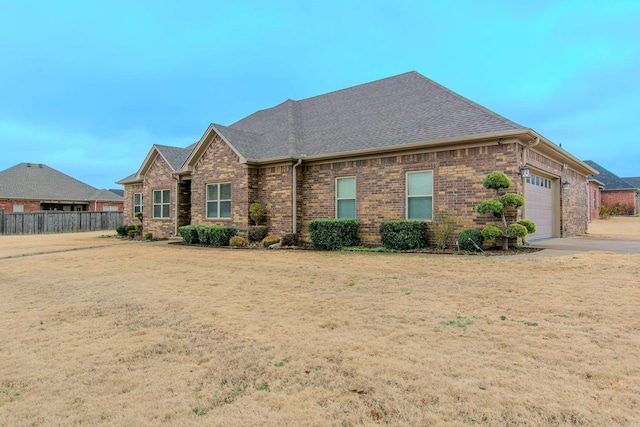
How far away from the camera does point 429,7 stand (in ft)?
56.2

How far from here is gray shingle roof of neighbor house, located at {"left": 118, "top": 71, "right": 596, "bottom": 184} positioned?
38.8 ft

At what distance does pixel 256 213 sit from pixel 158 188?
7.95 metres

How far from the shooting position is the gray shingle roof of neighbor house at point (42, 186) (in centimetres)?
3238

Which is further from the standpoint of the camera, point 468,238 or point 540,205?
point 540,205

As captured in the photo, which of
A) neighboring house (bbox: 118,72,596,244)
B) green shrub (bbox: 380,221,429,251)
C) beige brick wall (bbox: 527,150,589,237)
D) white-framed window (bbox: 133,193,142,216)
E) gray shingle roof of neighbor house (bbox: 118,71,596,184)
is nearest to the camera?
neighboring house (bbox: 118,72,596,244)

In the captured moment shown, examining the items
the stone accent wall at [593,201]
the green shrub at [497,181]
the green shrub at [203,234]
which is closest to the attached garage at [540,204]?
the green shrub at [497,181]

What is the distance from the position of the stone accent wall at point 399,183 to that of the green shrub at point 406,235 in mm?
686

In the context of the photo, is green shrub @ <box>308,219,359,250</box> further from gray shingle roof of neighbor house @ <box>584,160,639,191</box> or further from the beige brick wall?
gray shingle roof of neighbor house @ <box>584,160,639,191</box>

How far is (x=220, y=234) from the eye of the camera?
1476 cm

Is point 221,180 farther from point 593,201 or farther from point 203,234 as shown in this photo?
point 593,201

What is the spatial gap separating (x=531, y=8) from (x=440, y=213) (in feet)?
37.4

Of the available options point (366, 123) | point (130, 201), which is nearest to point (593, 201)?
point (366, 123)

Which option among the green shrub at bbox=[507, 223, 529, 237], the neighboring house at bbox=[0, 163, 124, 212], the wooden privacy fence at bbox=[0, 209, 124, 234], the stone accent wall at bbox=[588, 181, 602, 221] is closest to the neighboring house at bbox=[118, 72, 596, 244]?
the green shrub at bbox=[507, 223, 529, 237]

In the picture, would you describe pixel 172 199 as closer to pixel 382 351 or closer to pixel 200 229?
pixel 200 229
